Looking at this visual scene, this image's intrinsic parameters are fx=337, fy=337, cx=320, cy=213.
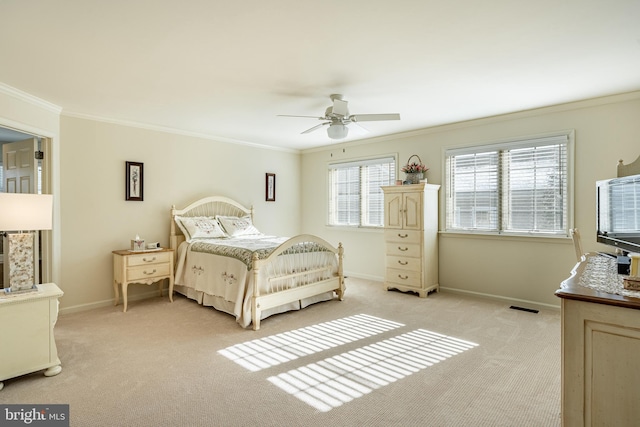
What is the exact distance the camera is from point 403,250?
5.11 metres

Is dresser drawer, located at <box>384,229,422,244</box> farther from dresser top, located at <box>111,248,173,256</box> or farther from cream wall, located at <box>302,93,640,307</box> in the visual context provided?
dresser top, located at <box>111,248,173,256</box>

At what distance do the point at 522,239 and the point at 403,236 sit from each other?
1558mm

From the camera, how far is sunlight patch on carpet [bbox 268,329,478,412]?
239 cm

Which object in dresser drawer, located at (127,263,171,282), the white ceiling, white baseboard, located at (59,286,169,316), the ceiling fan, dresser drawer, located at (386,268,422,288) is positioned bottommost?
white baseboard, located at (59,286,169,316)

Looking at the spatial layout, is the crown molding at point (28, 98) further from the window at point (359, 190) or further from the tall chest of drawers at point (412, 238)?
the tall chest of drawers at point (412, 238)

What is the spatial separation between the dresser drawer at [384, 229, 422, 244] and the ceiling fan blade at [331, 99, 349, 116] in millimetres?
2233

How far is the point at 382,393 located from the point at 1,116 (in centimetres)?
432

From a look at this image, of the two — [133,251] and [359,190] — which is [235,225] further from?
[359,190]

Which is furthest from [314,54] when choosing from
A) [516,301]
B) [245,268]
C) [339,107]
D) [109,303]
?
[109,303]

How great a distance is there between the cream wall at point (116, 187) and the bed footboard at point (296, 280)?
2221mm

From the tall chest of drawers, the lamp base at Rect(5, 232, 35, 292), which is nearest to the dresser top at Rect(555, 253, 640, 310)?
the tall chest of drawers

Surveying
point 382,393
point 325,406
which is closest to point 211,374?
point 325,406

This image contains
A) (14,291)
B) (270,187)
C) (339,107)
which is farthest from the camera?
(270,187)

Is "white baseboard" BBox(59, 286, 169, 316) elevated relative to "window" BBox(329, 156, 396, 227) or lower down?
lower down
